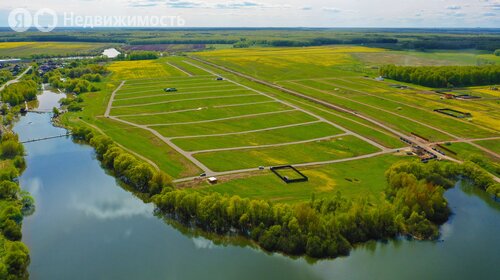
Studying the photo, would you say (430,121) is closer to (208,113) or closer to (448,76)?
(208,113)

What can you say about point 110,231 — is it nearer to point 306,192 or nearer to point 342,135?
point 306,192

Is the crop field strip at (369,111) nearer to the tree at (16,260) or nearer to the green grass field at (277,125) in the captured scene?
the green grass field at (277,125)

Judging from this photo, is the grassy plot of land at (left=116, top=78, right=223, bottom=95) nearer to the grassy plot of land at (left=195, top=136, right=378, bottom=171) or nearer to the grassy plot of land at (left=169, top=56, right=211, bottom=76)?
the grassy plot of land at (left=169, top=56, right=211, bottom=76)

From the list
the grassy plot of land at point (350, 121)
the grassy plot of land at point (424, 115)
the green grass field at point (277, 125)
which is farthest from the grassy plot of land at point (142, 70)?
the grassy plot of land at point (424, 115)

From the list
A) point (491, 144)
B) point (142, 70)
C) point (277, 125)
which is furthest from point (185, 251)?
point (142, 70)

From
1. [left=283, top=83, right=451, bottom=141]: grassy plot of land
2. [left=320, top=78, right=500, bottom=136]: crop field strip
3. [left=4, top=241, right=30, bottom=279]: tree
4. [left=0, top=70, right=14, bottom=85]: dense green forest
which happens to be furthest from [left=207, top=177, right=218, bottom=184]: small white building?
[left=0, top=70, right=14, bottom=85]: dense green forest

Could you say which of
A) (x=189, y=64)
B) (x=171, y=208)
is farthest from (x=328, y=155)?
(x=189, y=64)
